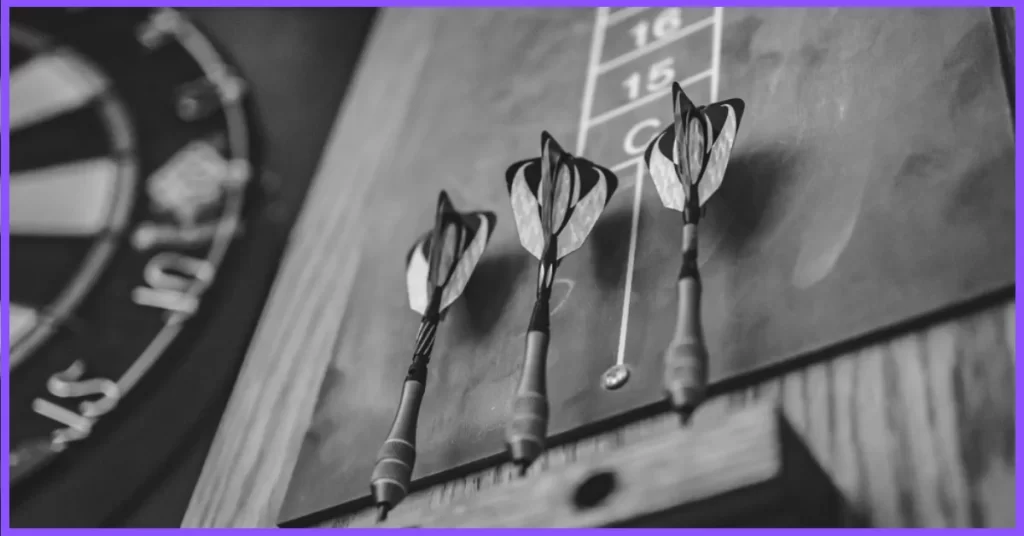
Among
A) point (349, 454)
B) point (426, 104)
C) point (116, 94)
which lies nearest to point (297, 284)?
point (426, 104)

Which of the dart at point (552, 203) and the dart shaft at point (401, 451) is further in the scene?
the dart at point (552, 203)

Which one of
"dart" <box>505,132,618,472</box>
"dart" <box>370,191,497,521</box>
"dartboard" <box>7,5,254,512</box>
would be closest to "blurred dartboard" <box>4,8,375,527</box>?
"dartboard" <box>7,5,254,512</box>

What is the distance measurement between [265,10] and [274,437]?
1.23 metres

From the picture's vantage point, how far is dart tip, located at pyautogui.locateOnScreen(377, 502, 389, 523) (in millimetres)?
1054

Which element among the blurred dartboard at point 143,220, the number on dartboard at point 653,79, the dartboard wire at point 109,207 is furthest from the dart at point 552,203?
the dartboard wire at point 109,207

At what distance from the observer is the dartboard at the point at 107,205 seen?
5.51ft

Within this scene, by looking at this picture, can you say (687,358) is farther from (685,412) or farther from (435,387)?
(435,387)

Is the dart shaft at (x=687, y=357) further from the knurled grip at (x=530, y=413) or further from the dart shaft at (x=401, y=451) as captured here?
the dart shaft at (x=401, y=451)

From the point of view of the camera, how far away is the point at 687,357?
37.7 inches

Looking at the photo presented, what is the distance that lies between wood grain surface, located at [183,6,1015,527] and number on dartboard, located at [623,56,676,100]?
0.35 feet

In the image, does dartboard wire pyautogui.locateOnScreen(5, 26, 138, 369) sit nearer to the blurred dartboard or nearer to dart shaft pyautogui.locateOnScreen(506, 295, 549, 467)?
the blurred dartboard

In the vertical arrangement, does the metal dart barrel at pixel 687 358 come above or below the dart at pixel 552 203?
below

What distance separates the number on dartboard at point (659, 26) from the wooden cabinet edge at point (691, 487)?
85cm

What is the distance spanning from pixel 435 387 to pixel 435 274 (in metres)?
0.13
